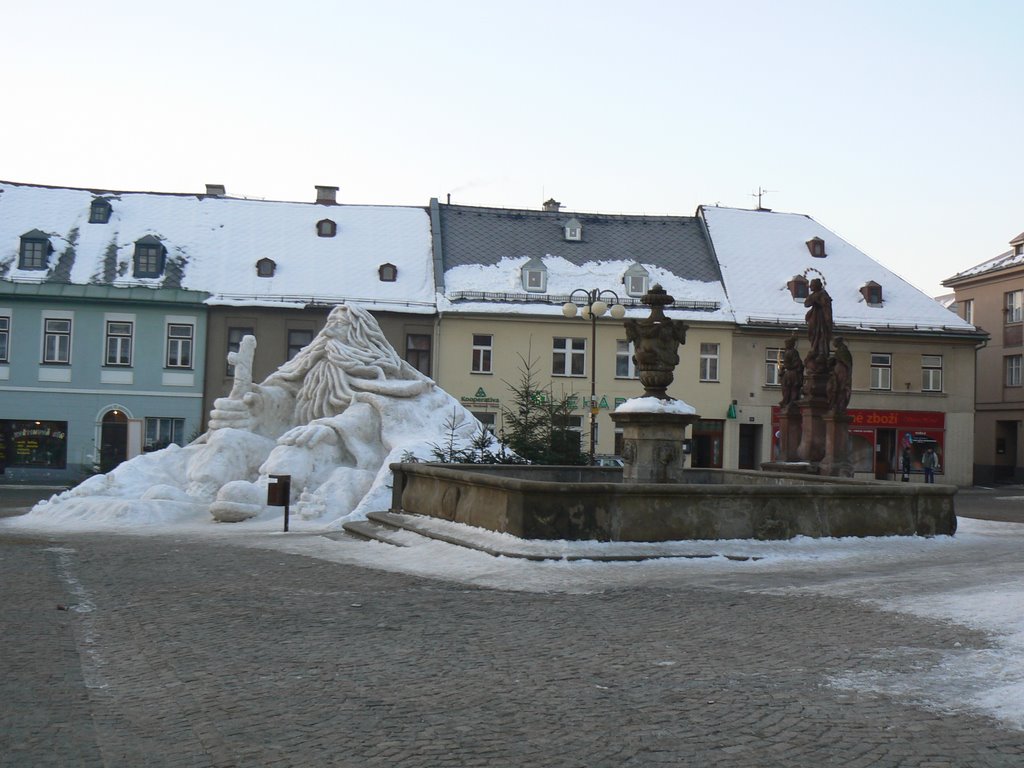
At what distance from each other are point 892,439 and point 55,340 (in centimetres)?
2929

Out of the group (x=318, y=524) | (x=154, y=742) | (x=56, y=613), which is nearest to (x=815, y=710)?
(x=154, y=742)

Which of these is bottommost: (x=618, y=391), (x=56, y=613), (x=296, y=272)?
(x=56, y=613)

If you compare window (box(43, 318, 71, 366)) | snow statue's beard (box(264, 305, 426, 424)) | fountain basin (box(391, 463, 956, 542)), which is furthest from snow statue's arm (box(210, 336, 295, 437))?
window (box(43, 318, 71, 366))

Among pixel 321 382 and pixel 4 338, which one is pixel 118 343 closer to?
pixel 4 338

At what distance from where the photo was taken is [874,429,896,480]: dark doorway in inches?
1679

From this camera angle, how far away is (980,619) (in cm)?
852

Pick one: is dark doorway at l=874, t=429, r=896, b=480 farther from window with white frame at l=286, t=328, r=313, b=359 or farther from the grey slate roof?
window with white frame at l=286, t=328, r=313, b=359

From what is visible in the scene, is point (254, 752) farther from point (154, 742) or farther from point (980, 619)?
point (980, 619)

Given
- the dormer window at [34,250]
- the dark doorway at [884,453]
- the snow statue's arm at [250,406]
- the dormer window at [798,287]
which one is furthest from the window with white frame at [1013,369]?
the dormer window at [34,250]

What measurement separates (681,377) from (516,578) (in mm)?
31249

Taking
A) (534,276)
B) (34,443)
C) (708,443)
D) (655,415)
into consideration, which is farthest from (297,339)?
(655,415)

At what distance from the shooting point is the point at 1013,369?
49250 millimetres

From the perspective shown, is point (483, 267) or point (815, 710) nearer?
point (815, 710)

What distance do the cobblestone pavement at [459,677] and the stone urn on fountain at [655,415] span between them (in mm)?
4339
